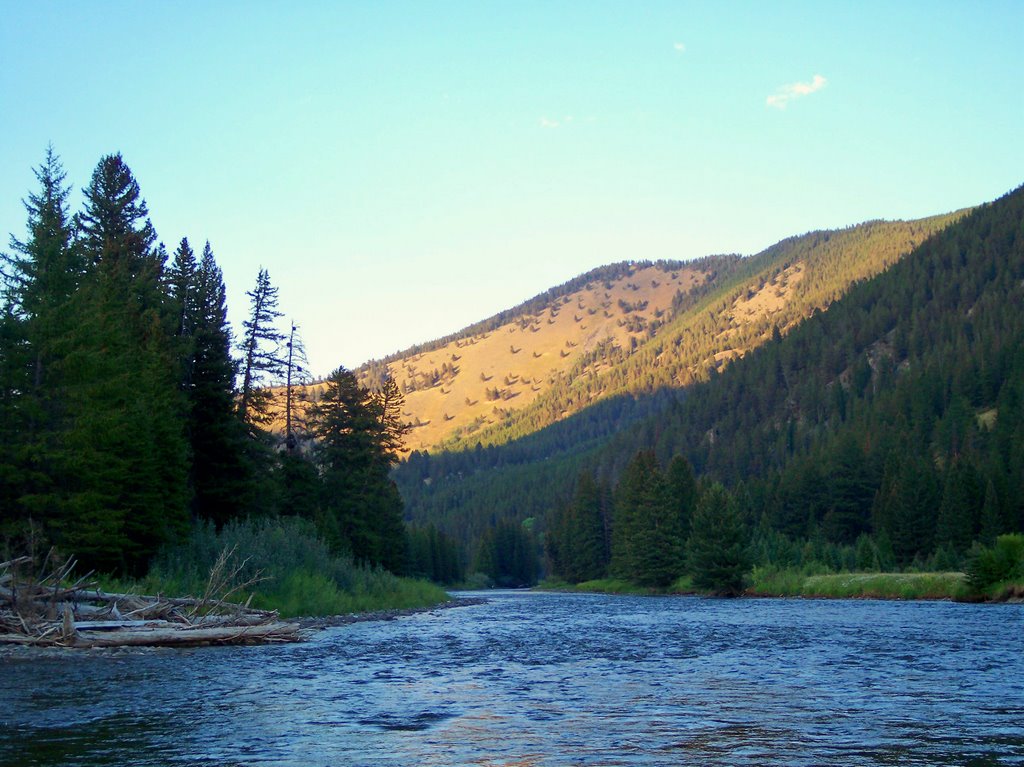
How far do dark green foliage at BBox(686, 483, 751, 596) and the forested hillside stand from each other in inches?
235

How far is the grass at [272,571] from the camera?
3840cm

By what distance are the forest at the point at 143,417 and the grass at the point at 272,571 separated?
31 centimetres

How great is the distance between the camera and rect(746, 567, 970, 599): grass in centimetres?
6025

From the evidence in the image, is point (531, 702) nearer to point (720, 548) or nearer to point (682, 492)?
point (720, 548)

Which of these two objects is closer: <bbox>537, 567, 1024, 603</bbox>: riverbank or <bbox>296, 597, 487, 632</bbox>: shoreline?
<bbox>296, 597, 487, 632</bbox>: shoreline

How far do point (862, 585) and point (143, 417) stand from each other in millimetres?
49897

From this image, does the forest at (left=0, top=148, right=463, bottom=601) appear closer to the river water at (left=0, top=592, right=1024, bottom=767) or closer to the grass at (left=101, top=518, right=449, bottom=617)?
the grass at (left=101, top=518, right=449, bottom=617)

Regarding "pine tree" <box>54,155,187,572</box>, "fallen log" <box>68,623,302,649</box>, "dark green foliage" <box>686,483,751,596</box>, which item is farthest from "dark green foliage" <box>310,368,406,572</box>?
"fallen log" <box>68,623,302,649</box>

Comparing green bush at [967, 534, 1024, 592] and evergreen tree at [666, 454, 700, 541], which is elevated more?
evergreen tree at [666, 454, 700, 541]

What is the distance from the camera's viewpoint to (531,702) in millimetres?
19062

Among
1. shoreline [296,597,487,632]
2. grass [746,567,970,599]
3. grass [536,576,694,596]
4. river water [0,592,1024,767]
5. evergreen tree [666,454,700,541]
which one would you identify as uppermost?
evergreen tree [666,454,700,541]

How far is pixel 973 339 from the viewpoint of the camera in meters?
165

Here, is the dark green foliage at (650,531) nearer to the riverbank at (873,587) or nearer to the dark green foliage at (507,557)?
the riverbank at (873,587)

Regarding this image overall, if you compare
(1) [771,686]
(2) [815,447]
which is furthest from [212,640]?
(2) [815,447]
